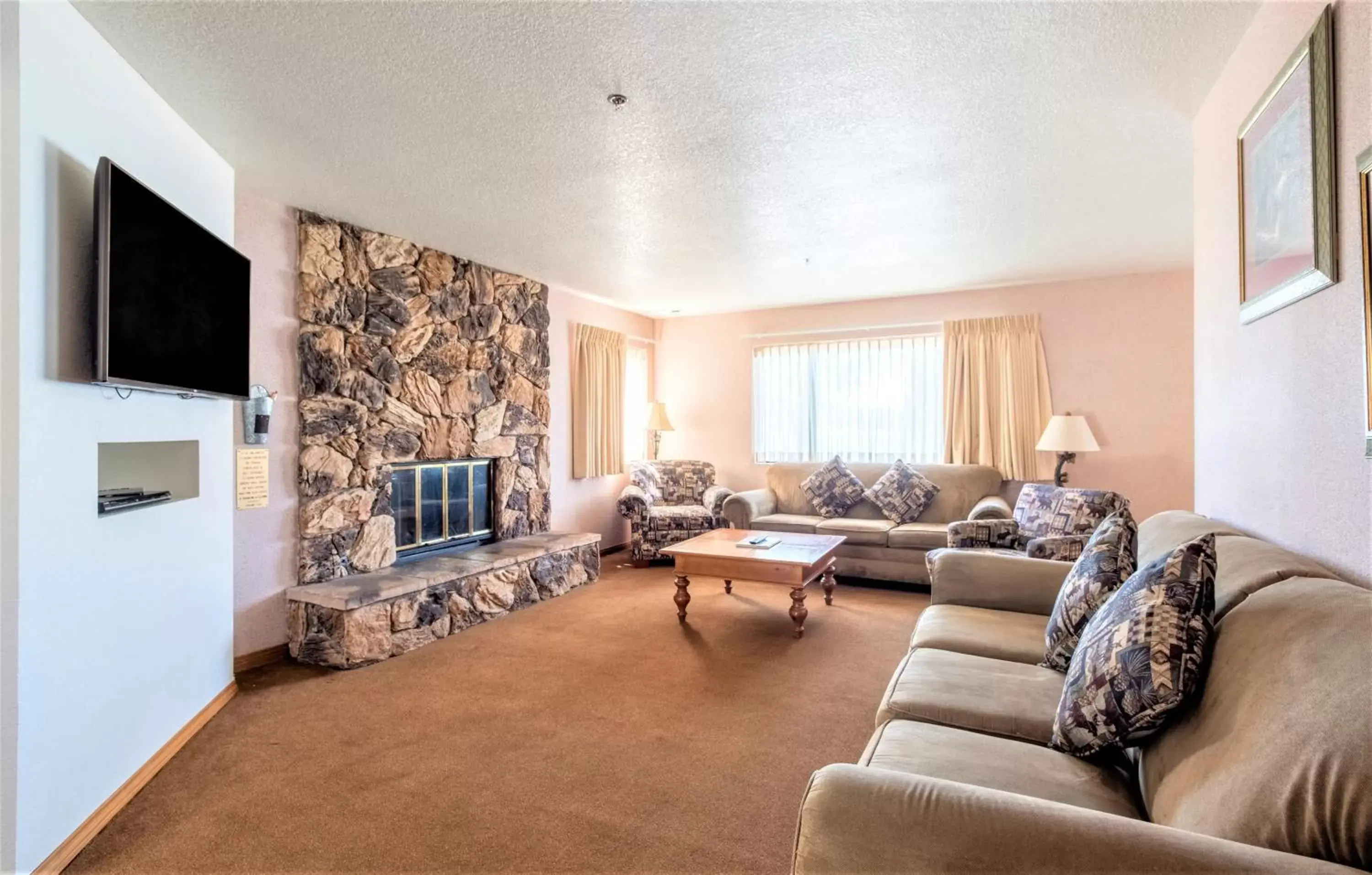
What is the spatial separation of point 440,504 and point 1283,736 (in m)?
4.23

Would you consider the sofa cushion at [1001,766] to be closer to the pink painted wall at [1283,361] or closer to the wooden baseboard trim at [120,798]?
the pink painted wall at [1283,361]

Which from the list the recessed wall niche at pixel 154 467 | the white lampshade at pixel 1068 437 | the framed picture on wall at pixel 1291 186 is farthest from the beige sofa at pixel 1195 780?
the white lampshade at pixel 1068 437

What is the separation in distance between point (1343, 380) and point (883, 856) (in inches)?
55.9

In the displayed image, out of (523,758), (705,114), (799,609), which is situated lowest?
(523,758)

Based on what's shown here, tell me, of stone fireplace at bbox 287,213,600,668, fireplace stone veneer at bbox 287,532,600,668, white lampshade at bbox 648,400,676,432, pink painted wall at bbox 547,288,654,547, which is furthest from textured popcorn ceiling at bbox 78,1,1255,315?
white lampshade at bbox 648,400,676,432

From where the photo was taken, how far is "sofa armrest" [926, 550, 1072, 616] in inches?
95.7

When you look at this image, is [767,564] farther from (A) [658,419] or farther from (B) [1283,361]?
(A) [658,419]

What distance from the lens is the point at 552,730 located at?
242 cm

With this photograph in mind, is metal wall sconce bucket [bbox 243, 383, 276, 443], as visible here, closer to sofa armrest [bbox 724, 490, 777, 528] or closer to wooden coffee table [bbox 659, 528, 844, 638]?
wooden coffee table [bbox 659, 528, 844, 638]

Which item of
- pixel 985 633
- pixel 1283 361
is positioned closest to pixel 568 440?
pixel 985 633

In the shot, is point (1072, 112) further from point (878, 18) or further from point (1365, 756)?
point (1365, 756)

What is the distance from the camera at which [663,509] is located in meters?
5.60

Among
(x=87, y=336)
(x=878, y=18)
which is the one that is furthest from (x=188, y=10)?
(x=878, y=18)

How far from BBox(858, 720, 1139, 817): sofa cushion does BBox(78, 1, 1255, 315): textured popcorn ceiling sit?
Result: 6.38 ft
